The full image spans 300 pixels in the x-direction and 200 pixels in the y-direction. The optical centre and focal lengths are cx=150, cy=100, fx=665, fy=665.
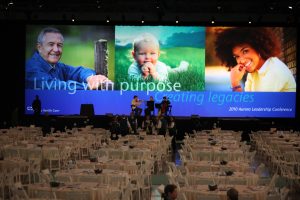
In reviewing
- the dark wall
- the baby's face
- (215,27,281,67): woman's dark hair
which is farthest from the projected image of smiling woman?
the dark wall

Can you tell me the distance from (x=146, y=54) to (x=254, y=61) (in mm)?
5179

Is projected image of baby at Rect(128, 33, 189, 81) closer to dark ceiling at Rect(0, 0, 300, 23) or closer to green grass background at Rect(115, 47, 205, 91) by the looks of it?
green grass background at Rect(115, 47, 205, 91)

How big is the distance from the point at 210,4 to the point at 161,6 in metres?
2.77

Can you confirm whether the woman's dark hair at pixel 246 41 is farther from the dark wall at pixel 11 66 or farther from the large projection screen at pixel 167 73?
the dark wall at pixel 11 66

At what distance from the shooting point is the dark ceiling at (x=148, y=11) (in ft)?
106

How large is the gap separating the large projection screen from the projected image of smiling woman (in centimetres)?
5

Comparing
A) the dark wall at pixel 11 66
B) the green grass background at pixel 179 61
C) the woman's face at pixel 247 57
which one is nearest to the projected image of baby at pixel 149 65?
the green grass background at pixel 179 61

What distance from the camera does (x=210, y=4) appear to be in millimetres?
32812

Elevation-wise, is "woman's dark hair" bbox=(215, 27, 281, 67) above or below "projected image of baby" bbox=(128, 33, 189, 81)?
above

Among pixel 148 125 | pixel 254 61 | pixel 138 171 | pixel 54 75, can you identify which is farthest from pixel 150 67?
pixel 138 171

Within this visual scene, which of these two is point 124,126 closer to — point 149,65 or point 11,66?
point 149,65

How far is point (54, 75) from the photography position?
105ft

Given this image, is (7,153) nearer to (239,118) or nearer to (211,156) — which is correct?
(211,156)

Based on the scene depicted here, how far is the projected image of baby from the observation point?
31594 mm
